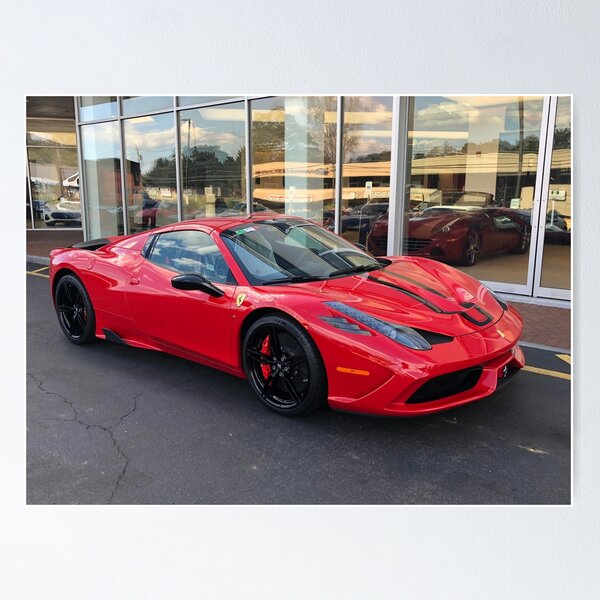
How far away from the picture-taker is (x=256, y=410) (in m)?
3.00

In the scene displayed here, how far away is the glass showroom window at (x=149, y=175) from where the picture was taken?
7.13 meters

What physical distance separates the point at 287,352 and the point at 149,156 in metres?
6.00

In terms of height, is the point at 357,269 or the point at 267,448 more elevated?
the point at 357,269

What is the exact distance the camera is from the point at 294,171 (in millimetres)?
6766

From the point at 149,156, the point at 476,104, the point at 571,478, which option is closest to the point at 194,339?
the point at 571,478

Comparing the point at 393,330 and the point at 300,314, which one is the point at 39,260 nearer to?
the point at 300,314

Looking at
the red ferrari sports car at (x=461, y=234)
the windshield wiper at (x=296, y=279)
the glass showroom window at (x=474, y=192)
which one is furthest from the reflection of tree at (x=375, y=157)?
the windshield wiper at (x=296, y=279)

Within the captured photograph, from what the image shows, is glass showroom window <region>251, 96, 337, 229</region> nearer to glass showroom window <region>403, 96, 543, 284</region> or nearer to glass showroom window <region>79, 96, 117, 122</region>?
glass showroom window <region>403, 96, 543, 284</region>

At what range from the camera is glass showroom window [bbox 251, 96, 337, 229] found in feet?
21.1

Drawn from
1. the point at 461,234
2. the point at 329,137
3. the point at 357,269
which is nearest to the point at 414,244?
the point at 461,234

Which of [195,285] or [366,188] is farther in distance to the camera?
[366,188]

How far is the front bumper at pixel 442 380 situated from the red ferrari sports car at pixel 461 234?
2.89 metres

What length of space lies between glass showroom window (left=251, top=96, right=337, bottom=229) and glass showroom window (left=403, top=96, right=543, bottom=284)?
1092 mm

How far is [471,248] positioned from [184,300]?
12.1 feet
